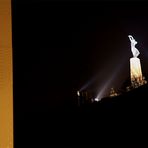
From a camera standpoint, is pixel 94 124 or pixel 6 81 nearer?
pixel 6 81

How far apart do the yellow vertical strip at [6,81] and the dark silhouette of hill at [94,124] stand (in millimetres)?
403

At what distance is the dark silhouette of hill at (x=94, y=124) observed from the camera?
1.30 m

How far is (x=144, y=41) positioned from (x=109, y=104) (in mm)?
408

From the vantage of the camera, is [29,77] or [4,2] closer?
[4,2]

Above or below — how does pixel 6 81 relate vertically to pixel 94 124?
above

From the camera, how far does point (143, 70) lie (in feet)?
4.67

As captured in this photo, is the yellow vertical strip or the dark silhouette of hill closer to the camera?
the yellow vertical strip

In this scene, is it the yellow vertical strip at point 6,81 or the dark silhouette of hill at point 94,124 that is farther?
the dark silhouette of hill at point 94,124

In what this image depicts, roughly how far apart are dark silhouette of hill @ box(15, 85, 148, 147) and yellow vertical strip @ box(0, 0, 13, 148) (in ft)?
1.32

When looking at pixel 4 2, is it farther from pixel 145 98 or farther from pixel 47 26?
pixel 145 98

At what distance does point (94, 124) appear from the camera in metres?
1.38

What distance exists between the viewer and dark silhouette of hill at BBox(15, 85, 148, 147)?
1.30 m

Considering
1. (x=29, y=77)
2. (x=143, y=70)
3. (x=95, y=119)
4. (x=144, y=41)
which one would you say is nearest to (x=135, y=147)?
(x=95, y=119)

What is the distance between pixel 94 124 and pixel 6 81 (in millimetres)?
674
